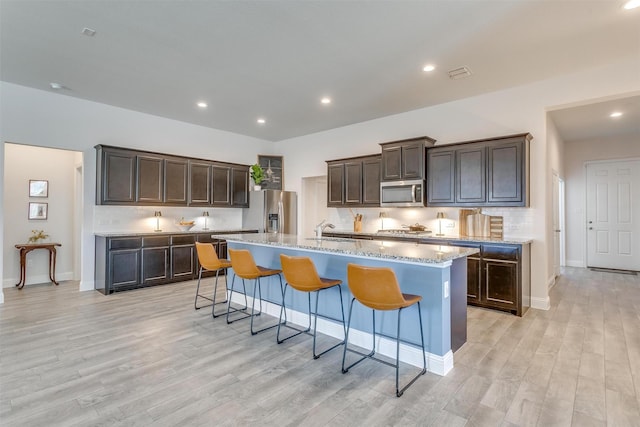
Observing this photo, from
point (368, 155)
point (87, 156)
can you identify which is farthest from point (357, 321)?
point (87, 156)

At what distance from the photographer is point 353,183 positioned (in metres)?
5.95

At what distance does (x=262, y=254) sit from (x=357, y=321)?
64.9 inches

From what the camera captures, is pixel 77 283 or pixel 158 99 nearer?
pixel 158 99

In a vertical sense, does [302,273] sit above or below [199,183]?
below

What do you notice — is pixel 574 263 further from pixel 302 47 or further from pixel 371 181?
pixel 302 47

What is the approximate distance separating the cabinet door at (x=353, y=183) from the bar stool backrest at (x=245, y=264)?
2977mm

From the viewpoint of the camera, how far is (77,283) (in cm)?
557

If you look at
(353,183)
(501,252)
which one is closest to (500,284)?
(501,252)

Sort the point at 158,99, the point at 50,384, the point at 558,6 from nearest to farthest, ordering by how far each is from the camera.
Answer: the point at 50,384 < the point at 558,6 < the point at 158,99

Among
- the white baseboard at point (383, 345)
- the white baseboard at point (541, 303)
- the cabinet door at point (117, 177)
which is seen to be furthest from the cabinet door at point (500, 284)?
the cabinet door at point (117, 177)

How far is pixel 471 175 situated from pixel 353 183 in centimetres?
210

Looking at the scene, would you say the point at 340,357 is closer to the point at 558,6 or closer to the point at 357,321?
the point at 357,321

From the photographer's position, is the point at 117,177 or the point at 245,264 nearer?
the point at 245,264

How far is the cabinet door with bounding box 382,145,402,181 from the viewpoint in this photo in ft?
17.0
